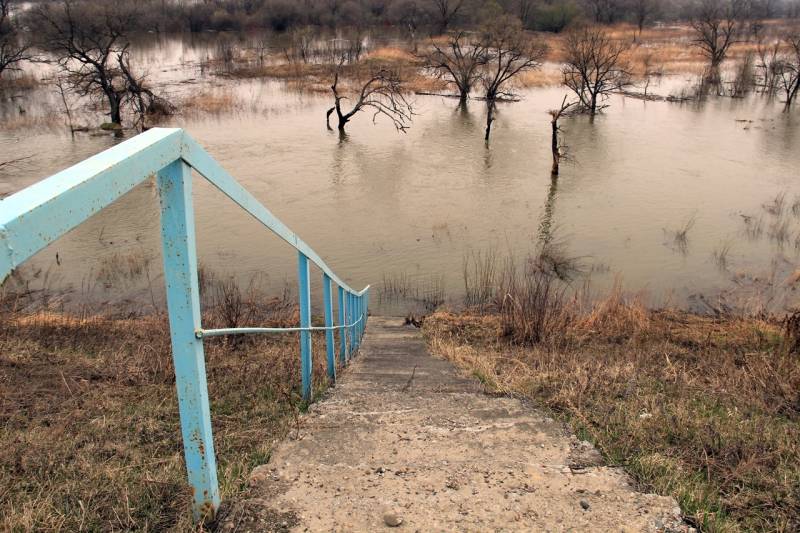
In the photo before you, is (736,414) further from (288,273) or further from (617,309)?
(288,273)

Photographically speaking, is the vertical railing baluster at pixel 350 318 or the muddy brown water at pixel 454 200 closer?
the vertical railing baluster at pixel 350 318

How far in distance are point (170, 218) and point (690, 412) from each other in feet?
12.1

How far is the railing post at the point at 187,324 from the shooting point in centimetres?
170

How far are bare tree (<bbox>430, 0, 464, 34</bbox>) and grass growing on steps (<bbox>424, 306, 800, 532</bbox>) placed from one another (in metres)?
59.3

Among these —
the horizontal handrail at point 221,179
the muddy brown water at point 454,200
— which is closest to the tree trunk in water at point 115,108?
the muddy brown water at point 454,200

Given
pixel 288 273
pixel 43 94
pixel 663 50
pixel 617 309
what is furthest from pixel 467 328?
pixel 663 50

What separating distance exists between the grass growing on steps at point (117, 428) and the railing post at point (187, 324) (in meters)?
0.14

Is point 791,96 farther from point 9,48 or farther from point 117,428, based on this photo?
point 9,48

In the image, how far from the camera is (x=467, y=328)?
971cm

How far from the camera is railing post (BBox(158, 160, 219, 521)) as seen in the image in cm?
170

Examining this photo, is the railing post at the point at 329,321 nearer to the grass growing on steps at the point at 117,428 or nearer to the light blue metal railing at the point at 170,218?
the grass growing on steps at the point at 117,428

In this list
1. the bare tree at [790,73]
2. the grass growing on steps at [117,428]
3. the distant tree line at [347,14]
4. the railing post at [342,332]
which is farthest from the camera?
the distant tree line at [347,14]

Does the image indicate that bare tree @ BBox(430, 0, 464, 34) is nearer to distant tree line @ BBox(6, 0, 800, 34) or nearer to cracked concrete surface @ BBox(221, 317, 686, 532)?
distant tree line @ BBox(6, 0, 800, 34)

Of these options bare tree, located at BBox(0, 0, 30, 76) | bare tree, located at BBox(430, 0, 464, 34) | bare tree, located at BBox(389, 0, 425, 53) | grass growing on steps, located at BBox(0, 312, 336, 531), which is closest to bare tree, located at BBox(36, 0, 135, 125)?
bare tree, located at BBox(0, 0, 30, 76)
